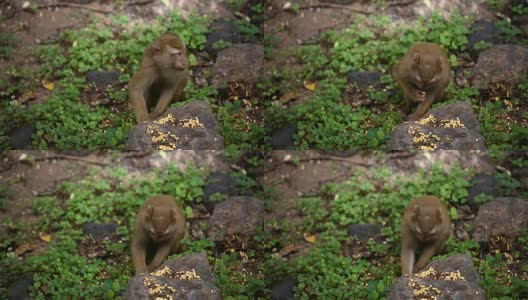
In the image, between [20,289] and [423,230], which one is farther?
[20,289]

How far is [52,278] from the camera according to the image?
313 inches

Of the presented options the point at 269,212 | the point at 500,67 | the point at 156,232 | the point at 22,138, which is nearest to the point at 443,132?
the point at 500,67

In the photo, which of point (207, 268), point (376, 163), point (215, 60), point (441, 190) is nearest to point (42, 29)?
point (215, 60)

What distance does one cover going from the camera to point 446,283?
25.1ft

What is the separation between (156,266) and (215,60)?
2.01 meters

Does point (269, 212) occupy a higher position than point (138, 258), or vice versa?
point (269, 212)

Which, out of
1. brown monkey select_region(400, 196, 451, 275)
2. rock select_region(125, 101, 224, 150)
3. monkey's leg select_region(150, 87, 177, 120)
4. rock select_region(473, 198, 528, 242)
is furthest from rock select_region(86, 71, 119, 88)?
rock select_region(473, 198, 528, 242)

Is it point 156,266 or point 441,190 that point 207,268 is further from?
point 441,190

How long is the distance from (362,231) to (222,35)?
7.47ft

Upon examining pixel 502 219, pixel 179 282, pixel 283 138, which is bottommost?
pixel 179 282

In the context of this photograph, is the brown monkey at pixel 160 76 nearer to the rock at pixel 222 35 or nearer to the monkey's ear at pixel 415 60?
the rock at pixel 222 35

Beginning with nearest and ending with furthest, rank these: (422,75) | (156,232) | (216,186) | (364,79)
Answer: (156,232), (422,75), (216,186), (364,79)

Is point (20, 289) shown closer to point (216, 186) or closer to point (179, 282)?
point (179, 282)

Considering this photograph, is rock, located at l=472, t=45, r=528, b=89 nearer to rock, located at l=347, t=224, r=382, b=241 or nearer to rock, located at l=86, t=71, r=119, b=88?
rock, located at l=347, t=224, r=382, b=241
